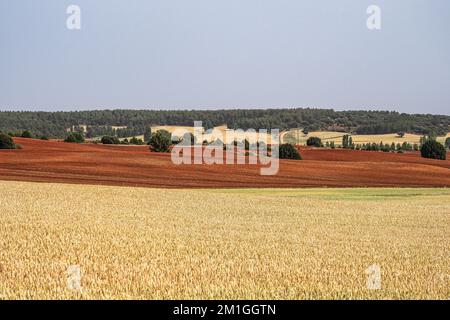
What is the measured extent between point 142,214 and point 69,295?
46.3 feet

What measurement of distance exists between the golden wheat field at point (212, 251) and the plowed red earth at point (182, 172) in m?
18.4

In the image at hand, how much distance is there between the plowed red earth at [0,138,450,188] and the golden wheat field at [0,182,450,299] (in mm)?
18447

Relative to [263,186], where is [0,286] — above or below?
above

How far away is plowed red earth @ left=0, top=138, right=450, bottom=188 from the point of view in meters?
48.2

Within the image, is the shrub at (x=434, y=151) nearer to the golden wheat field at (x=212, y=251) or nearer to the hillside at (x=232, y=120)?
the golden wheat field at (x=212, y=251)

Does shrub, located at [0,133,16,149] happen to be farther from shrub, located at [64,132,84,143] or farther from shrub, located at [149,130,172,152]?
shrub, located at [64,132,84,143]

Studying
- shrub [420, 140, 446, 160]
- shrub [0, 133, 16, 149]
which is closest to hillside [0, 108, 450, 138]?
shrub [420, 140, 446, 160]

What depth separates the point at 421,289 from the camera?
36.6 ft

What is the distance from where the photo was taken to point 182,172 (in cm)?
Answer: 5284

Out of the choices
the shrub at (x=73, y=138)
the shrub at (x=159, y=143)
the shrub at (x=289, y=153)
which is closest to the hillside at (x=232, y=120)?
the shrub at (x=73, y=138)

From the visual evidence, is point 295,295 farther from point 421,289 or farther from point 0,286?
point 0,286

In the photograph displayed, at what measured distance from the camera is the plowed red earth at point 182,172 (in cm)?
4822
